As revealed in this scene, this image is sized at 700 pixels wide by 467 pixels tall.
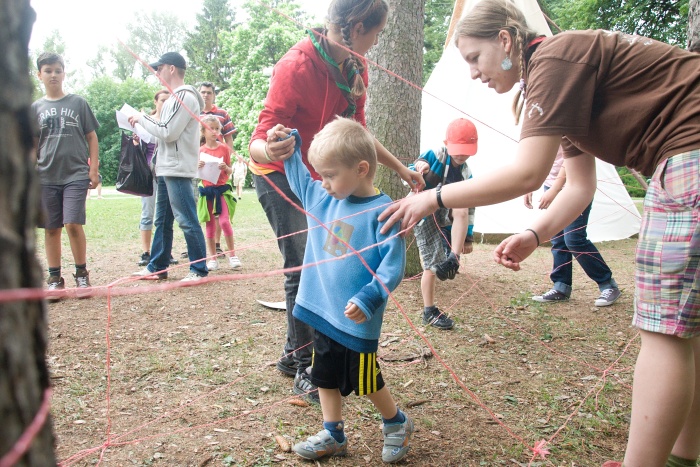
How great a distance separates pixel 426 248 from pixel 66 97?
10.0 feet

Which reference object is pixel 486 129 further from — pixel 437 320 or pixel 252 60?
pixel 252 60

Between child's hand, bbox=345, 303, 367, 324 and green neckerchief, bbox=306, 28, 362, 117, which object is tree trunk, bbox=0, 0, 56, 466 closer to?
child's hand, bbox=345, 303, 367, 324

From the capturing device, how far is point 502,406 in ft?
8.08

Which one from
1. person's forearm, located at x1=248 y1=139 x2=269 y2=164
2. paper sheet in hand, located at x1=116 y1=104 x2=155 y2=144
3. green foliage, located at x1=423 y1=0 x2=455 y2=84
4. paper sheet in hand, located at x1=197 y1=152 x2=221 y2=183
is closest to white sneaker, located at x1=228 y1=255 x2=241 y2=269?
paper sheet in hand, located at x1=197 y1=152 x2=221 y2=183

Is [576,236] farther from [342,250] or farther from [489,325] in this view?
[342,250]

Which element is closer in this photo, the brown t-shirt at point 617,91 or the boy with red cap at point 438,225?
the brown t-shirt at point 617,91

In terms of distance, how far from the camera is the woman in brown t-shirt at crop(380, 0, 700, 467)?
55.3 inches

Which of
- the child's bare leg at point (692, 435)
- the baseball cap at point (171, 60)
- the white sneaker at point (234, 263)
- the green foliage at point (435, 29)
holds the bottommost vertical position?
the white sneaker at point (234, 263)

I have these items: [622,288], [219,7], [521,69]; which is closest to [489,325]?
[622,288]

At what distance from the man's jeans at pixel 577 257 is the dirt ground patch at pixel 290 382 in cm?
21

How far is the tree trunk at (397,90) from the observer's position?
463cm

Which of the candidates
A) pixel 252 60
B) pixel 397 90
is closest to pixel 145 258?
pixel 397 90

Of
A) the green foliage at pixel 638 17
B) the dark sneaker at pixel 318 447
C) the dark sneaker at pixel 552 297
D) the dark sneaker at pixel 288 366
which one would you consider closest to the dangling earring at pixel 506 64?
the dark sneaker at pixel 318 447

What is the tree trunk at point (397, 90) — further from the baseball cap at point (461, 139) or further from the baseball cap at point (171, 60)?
the baseball cap at point (171, 60)
